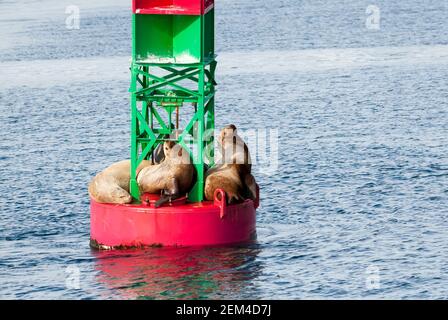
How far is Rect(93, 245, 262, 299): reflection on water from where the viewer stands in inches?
1655

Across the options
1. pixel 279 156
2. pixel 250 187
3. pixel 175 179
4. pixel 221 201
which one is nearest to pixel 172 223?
pixel 175 179

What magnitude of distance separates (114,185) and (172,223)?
2683 millimetres

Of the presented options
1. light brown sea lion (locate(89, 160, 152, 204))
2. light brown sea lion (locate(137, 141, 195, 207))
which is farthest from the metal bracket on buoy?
light brown sea lion (locate(89, 160, 152, 204))

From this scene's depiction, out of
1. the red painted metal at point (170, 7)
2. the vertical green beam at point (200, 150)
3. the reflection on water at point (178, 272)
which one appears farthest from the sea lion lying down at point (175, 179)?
the red painted metal at point (170, 7)

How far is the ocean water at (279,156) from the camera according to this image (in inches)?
1727

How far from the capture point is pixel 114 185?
45344 millimetres

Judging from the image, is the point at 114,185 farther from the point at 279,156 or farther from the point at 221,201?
the point at 279,156

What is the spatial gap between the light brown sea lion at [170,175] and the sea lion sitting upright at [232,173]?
791mm

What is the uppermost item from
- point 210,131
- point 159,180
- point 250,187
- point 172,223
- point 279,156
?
point 210,131

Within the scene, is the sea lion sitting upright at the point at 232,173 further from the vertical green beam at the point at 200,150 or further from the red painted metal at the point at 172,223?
the red painted metal at the point at 172,223

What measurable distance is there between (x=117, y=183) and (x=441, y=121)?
108 feet

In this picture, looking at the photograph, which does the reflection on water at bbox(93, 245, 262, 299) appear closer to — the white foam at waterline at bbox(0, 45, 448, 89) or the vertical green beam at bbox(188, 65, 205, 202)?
the vertical green beam at bbox(188, 65, 205, 202)

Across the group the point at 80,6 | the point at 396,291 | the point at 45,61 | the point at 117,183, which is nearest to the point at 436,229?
the point at 396,291
